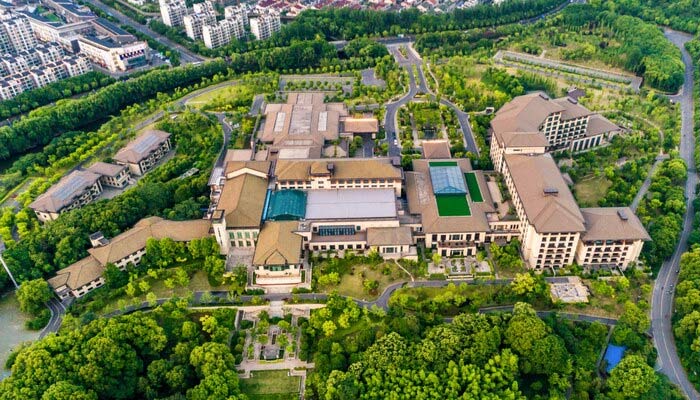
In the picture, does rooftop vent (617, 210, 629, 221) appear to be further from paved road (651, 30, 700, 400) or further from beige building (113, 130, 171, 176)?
beige building (113, 130, 171, 176)

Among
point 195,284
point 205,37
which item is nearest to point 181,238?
point 195,284

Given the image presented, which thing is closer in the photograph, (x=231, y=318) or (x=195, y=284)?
(x=231, y=318)

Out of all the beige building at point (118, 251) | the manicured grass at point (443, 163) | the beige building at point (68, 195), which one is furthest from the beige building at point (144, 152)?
the manicured grass at point (443, 163)

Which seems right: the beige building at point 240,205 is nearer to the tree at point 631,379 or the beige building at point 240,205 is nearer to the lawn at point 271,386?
the lawn at point 271,386

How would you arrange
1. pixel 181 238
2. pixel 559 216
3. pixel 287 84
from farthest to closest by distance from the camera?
pixel 287 84 → pixel 181 238 → pixel 559 216

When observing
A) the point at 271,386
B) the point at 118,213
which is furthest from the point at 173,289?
the point at 271,386

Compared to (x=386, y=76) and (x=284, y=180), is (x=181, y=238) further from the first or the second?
(x=386, y=76)

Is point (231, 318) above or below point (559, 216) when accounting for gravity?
below

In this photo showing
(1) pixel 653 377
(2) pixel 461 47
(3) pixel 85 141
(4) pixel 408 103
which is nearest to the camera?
(1) pixel 653 377
